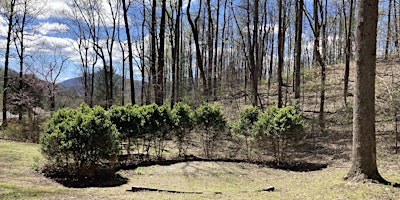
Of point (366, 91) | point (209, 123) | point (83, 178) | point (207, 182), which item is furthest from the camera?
point (209, 123)

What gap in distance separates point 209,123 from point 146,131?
7.83 ft

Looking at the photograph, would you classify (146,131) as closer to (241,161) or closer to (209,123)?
(209,123)

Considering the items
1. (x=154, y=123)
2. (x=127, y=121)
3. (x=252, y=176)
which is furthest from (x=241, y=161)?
(x=127, y=121)

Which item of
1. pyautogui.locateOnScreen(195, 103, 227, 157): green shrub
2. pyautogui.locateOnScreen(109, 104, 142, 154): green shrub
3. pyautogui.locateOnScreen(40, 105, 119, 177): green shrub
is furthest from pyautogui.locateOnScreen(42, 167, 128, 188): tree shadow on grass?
pyautogui.locateOnScreen(195, 103, 227, 157): green shrub

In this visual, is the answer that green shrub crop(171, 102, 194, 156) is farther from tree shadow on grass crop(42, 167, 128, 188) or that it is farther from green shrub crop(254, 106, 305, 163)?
tree shadow on grass crop(42, 167, 128, 188)

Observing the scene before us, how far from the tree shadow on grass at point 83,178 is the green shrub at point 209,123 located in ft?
12.9

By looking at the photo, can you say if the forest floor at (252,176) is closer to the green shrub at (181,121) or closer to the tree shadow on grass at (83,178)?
the tree shadow on grass at (83,178)

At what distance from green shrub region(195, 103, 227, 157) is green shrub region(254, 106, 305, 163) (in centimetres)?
141

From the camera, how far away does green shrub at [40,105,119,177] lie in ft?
23.2

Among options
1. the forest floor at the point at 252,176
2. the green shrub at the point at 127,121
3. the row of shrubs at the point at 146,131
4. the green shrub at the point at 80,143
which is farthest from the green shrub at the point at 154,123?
the green shrub at the point at 80,143

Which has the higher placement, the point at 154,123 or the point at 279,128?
the point at 154,123

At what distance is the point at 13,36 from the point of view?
64.0ft

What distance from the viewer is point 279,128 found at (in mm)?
9641

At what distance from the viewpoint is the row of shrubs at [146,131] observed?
23.6 feet
